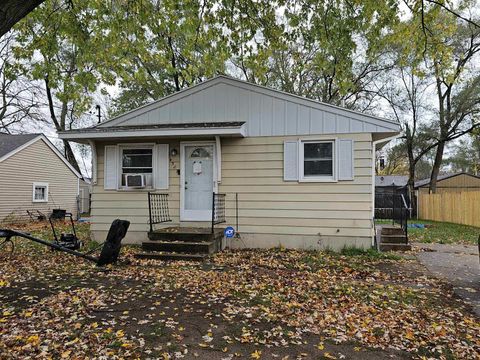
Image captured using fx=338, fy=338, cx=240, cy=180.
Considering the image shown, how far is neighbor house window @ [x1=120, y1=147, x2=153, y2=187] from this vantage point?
8.64 m

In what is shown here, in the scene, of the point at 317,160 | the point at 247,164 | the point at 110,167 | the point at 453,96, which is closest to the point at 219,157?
the point at 247,164

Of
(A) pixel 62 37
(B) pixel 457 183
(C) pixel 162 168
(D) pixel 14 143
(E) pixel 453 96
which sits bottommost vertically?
(C) pixel 162 168

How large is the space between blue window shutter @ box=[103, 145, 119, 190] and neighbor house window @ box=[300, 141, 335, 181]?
4681mm

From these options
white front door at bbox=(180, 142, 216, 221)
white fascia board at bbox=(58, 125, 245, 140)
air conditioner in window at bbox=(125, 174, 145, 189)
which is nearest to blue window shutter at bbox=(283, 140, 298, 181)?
white fascia board at bbox=(58, 125, 245, 140)

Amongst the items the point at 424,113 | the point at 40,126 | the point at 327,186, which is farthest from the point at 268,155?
the point at 40,126

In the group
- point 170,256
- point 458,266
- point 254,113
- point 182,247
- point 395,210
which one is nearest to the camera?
point 458,266

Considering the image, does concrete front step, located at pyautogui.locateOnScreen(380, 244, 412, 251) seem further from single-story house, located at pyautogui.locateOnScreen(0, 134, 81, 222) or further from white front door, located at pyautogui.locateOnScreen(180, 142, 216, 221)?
single-story house, located at pyautogui.locateOnScreen(0, 134, 81, 222)

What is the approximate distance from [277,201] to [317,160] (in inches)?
53.0

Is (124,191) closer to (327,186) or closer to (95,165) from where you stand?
(95,165)

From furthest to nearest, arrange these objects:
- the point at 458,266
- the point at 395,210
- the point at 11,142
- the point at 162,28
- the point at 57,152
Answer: the point at 57,152, the point at 11,142, the point at 395,210, the point at 162,28, the point at 458,266

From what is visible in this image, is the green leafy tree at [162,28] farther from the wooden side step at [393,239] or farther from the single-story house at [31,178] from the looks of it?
the single-story house at [31,178]

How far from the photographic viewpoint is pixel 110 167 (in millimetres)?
8656

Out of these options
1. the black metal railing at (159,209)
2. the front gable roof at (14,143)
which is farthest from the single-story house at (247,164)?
the front gable roof at (14,143)

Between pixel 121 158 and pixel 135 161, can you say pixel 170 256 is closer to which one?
pixel 135 161
